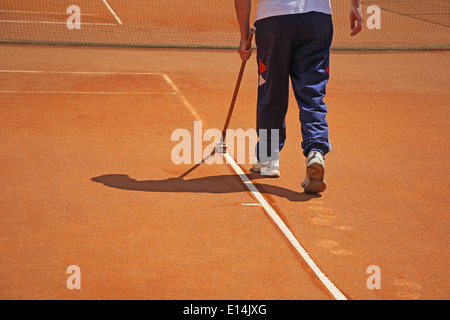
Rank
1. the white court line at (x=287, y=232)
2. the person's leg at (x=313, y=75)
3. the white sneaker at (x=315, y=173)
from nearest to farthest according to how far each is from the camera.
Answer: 1. the white court line at (x=287, y=232)
2. the white sneaker at (x=315, y=173)
3. the person's leg at (x=313, y=75)

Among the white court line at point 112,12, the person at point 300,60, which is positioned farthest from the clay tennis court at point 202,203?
the white court line at point 112,12

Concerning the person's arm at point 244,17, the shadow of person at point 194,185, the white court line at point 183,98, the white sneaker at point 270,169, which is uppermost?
the person's arm at point 244,17

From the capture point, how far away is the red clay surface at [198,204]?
143 inches

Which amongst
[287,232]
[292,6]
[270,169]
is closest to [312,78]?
[292,6]

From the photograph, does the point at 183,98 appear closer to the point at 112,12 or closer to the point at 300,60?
the point at 300,60

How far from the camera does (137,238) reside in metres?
4.12

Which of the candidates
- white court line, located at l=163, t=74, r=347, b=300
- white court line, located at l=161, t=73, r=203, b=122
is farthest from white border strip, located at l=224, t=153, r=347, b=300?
white court line, located at l=161, t=73, r=203, b=122

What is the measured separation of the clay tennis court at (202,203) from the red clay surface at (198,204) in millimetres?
12

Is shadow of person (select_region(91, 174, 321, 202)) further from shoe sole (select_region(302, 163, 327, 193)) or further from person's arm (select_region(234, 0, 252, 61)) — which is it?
person's arm (select_region(234, 0, 252, 61))

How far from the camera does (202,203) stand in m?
4.76

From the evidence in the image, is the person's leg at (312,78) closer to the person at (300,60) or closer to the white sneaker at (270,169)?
the person at (300,60)

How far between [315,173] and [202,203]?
2.74ft
